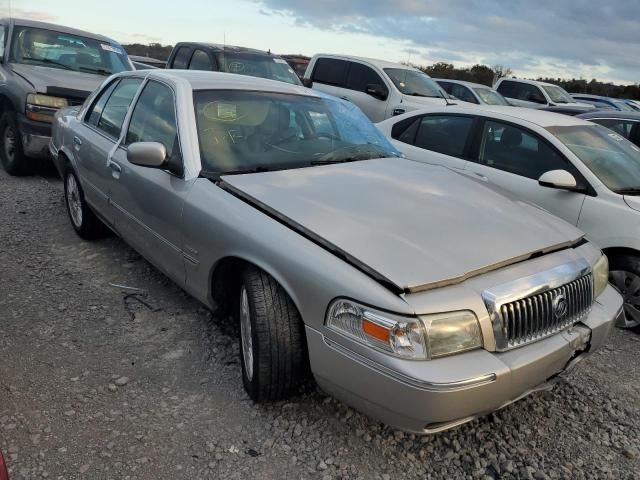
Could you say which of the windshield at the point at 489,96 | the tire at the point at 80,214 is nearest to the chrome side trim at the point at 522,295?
the tire at the point at 80,214

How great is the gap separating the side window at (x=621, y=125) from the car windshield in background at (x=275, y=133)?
169 inches

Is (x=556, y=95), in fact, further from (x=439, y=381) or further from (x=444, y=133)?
(x=439, y=381)

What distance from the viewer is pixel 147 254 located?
377 centimetres

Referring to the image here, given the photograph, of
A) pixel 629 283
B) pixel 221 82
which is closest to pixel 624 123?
pixel 629 283

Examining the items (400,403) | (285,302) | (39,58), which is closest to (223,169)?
(285,302)

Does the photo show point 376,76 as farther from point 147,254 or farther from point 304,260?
point 304,260

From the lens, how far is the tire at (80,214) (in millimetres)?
4832

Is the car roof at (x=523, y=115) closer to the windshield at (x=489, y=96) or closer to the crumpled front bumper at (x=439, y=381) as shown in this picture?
the crumpled front bumper at (x=439, y=381)

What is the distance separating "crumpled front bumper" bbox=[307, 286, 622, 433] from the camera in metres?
2.16

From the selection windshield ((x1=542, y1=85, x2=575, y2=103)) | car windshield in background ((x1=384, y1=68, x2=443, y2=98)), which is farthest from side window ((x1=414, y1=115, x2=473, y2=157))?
windshield ((x1=542, y1=85, x2=575, y2=103))

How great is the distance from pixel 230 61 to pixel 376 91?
8.50ft

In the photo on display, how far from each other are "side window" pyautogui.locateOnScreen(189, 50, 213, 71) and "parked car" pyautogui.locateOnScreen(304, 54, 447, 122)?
6.16 ft

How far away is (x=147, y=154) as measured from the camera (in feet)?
10.5

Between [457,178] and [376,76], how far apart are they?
7.32 meters
